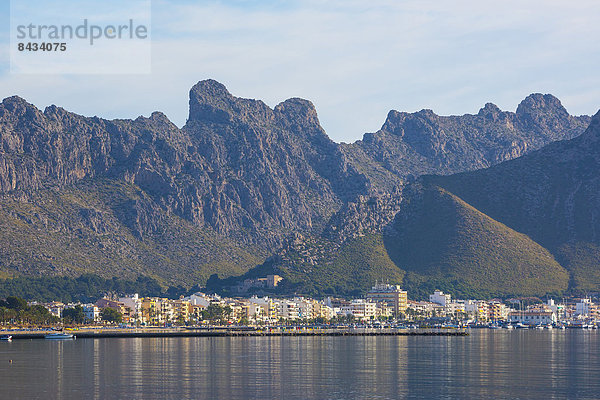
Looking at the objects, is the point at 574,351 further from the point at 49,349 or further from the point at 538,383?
the point at 49,349

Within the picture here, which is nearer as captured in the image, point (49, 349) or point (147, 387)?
point (147, 387)

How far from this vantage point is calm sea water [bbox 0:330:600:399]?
101 m

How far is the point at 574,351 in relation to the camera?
589 ft

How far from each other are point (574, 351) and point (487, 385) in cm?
7785

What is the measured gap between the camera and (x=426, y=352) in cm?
17375

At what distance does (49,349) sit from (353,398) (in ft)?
321

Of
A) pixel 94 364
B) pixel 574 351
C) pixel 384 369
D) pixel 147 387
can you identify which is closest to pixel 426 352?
pixel 574 351

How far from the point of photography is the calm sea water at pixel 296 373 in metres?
101

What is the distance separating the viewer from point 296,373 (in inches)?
4894

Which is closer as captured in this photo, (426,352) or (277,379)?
(277,379)

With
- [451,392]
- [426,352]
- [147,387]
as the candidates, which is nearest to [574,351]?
[426,352]

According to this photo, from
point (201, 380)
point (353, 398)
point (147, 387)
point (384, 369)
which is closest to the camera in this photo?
point (353, 398)

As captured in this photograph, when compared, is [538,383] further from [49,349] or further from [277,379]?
[49,349]

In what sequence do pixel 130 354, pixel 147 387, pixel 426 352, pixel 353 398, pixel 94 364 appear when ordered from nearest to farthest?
pixel 353 398, pixel 147 387, pixel 94 364, pixel 130 354, pixel 426 352
